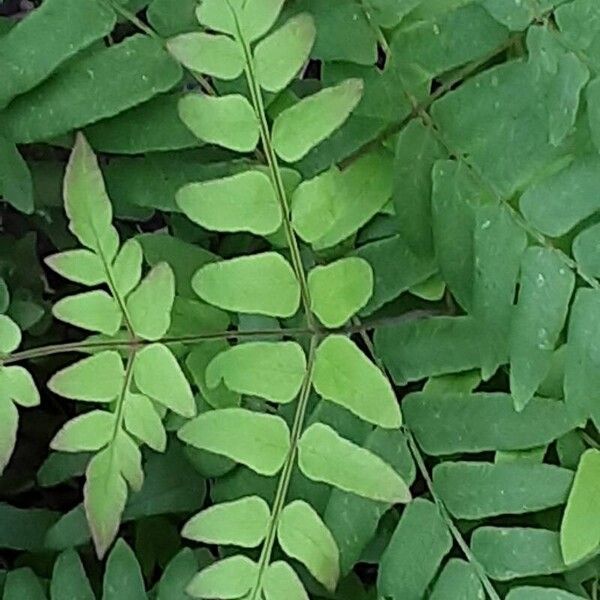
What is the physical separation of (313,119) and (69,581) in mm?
361

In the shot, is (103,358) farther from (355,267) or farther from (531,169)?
(531,169)

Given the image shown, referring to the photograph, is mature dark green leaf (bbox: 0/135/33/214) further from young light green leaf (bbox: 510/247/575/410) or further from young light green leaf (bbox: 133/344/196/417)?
young light green leaf (bbox: 510/247/575/410)

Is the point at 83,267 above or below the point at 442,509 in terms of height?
above

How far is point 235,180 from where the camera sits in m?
0.77

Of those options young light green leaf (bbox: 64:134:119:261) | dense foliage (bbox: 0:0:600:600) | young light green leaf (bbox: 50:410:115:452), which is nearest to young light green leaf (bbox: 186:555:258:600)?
dense foliage (bbox: 0:0:600:600)

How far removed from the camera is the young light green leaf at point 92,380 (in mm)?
771

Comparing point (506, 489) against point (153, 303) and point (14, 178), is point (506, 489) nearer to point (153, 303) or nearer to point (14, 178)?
point (153, 303)

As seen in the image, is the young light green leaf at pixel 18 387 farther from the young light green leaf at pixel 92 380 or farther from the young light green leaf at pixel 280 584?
the young light green leaf at pixel 280 584

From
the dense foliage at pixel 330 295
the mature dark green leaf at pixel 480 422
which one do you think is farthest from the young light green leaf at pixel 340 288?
the mature dark green leaf at pixel 480 422

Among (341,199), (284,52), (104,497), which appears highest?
(284,52)

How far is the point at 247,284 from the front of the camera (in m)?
0.78

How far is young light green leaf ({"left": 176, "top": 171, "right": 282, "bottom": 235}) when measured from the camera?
2.51 feet

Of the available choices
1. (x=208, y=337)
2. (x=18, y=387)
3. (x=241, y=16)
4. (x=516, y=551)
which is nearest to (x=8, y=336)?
(x=18, y=387)

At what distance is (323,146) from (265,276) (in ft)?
0.43
